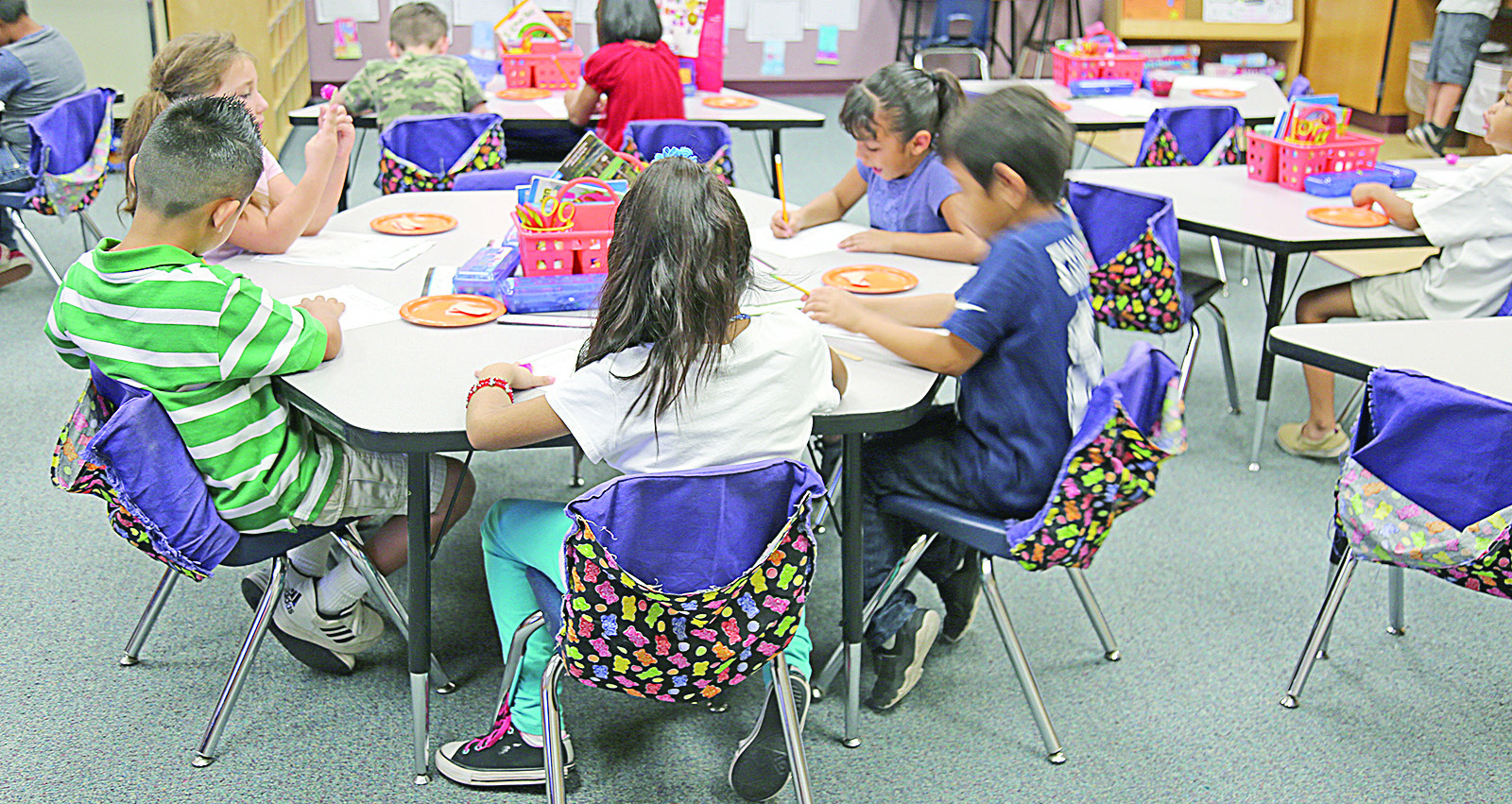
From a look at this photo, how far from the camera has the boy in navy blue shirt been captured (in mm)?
1798

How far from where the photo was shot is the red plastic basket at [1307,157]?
3.19 m

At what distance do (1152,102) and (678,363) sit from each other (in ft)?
11.4

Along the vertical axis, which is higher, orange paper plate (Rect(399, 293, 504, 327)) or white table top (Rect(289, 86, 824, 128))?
white table top (Rect(289, 86, 824, 128))

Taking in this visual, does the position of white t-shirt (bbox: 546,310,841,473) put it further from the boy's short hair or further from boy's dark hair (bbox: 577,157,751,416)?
the boy's short hair

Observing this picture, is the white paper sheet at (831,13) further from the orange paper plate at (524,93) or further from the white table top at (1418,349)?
the white table top at (1418,349)

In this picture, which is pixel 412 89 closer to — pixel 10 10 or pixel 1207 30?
pixel 10 10

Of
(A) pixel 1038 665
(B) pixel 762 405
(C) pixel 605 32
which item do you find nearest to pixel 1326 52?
(C) pixel 605 32

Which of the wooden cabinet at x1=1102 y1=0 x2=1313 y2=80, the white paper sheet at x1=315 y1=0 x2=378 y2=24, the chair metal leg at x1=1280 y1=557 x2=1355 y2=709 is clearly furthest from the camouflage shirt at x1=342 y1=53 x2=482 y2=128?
the wooden cabinet at x1=1102 y1=0 x2=1313 y2=80

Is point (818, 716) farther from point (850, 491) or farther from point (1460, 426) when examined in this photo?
point (1460, 426)

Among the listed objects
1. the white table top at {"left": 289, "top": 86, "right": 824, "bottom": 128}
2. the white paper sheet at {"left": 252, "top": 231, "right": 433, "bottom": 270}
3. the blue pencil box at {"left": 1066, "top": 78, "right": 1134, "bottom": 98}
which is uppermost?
the blue pencil box at {"left": 1066, "top": 78, "right": 1134, "bottom": 98}

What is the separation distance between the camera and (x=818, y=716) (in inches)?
83.0

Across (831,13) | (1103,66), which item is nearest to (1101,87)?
(1103,66)

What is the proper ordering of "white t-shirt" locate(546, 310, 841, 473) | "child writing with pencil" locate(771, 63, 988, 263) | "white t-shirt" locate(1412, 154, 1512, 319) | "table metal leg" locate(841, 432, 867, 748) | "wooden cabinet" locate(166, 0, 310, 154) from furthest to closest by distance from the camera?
"wooden cabinet" locate(166, 0, 310, 154) < "white t-shirt" locate(1412, 154, 1512, 319) < "child writing with pencil" locate(771, 63, 988, 263) < "table metal leg" locate(841, 432, 867, 748) < "white t-shirt" locate(546, 310, 841, 473)

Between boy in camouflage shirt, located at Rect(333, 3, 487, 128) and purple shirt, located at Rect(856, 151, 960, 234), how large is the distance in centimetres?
Answer: 172
